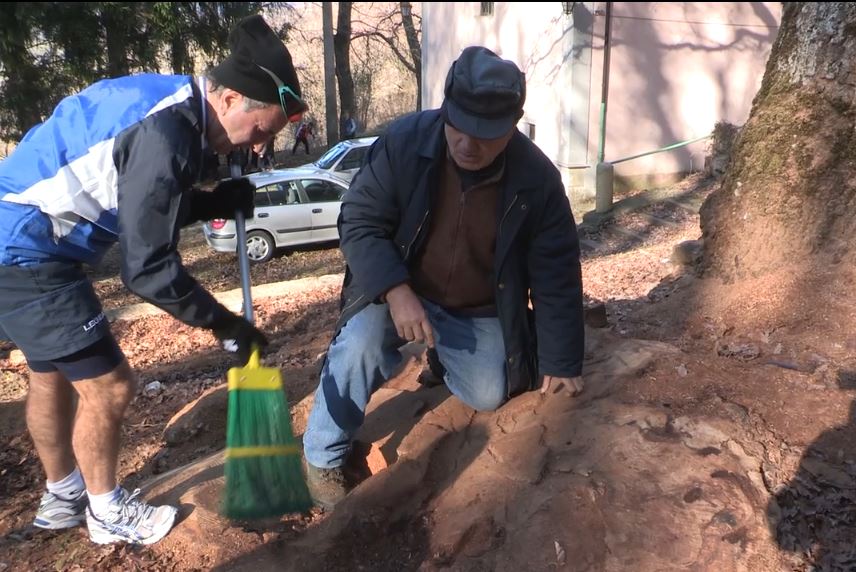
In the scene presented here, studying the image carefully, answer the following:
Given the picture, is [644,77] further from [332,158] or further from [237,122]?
[237,122]

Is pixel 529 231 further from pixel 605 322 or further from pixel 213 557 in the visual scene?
pixel 213 557

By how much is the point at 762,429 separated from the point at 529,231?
114cm

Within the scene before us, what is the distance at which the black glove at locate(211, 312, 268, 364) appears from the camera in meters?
2.80

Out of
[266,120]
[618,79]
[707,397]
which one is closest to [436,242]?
[266,120]

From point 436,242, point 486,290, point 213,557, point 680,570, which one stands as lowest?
point 213,557

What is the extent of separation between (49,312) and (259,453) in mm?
913

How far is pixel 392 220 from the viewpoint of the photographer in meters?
2.93

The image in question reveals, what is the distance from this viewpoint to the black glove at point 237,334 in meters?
2.80

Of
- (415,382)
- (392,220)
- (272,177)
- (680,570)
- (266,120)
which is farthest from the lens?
(272,177)

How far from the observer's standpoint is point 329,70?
22141mm

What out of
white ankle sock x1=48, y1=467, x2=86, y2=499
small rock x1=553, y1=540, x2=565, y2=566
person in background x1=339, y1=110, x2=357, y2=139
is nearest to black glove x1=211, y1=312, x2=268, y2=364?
white ankle sock x1=48, y1=467, x2=86, y2=499

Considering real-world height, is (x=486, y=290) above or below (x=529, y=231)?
below

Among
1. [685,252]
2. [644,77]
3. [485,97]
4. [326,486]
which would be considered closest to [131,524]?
[326,486]

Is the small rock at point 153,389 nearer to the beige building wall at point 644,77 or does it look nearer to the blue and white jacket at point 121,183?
the blue and white jacket at point 121,183
